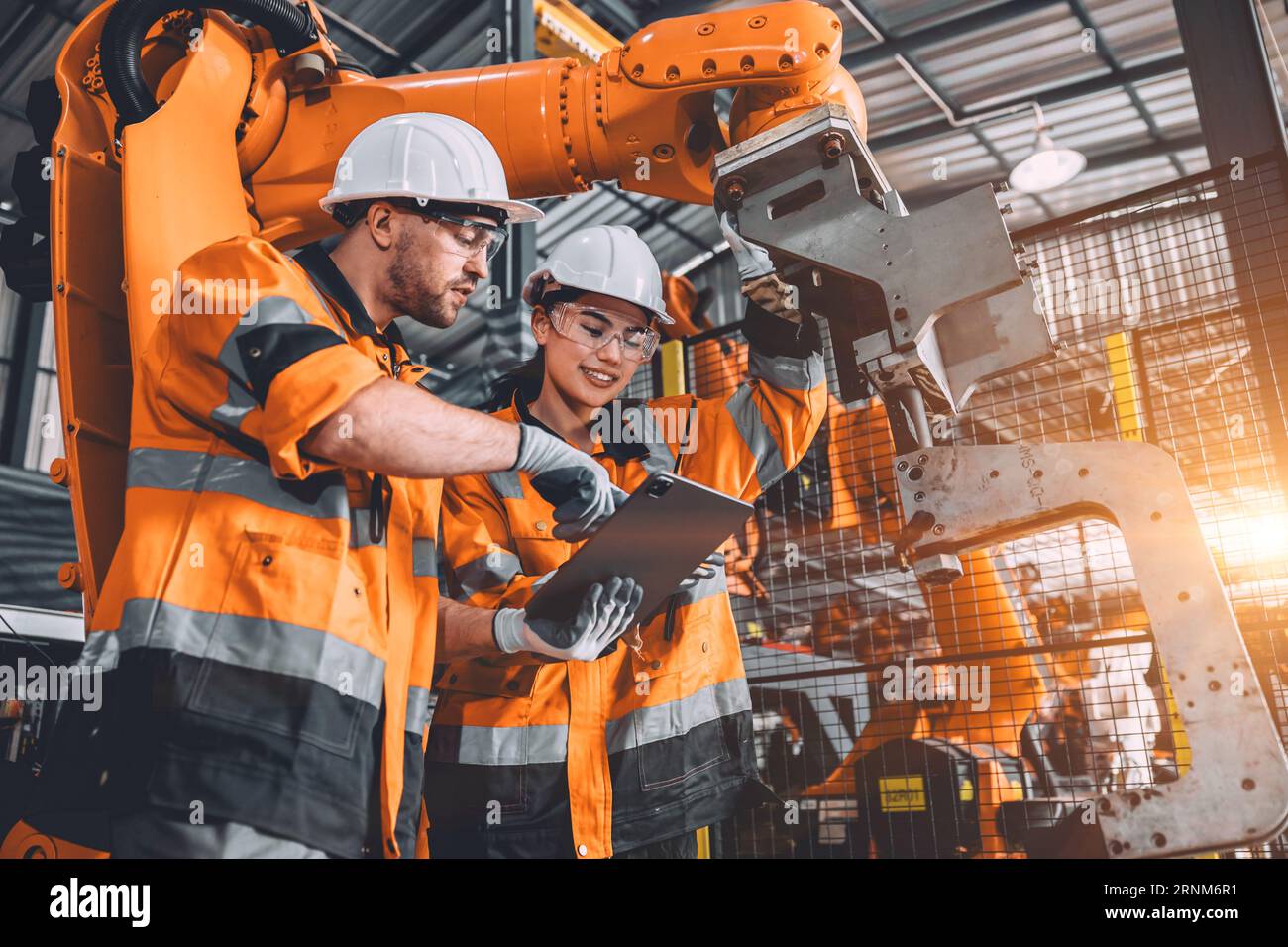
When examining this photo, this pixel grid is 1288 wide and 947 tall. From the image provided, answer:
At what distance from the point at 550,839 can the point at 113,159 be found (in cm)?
193

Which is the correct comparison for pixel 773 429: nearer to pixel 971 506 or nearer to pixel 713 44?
pixel 971 506

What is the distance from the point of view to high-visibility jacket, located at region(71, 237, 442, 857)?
1.55 m

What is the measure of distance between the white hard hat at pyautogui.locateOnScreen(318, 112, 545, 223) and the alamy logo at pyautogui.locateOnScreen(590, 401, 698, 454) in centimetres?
83

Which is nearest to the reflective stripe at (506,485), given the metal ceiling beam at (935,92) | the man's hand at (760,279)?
the man's hand at (760,279)

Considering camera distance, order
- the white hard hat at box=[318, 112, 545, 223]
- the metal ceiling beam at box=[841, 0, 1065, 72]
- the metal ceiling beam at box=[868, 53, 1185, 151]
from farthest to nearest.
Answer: the metal ceiling beam at box=[868, 53, 1185, 151], the metal ceiling beam at box=[841, 0, 1065, 72], the white hard hat at box=[318, 112, 545, 223]

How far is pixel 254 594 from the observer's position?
1634 mm

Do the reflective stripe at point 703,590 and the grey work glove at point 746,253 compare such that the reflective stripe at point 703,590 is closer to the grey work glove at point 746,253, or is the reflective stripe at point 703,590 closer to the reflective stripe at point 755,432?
the reflective stripe at point 755,432

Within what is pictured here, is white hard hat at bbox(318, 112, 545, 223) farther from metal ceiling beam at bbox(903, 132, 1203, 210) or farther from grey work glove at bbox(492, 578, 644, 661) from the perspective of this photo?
metal ceiling beam at bbox(903, 132, 1203, 210)

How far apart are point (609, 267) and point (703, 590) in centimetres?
98

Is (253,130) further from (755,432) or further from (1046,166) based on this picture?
(1046,166)

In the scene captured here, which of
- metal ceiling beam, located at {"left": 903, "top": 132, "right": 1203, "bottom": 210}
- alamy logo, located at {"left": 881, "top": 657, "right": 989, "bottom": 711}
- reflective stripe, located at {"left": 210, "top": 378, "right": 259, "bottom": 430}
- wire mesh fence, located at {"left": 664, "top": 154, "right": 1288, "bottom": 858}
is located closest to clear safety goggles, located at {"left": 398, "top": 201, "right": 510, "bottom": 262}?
reflective stripe, located at {"left": 210, "top": 378, "right": 259, "bottom": 430}
